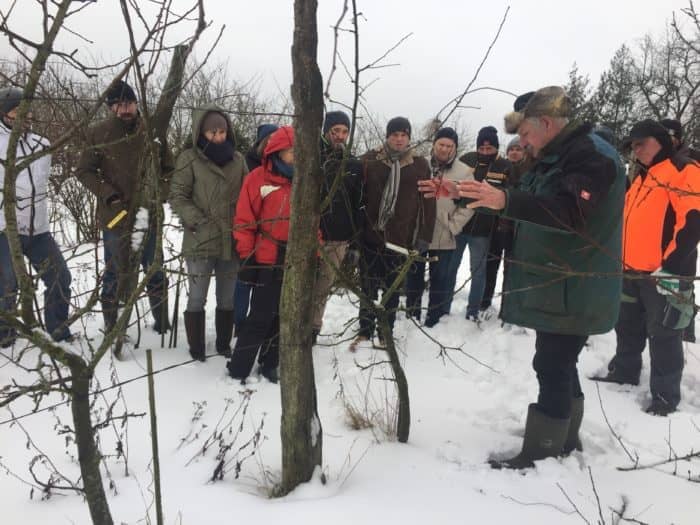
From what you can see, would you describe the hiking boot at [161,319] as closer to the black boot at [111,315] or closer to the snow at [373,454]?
the snow at [373,454]

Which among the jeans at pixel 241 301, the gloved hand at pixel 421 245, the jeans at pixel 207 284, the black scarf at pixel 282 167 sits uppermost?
the black scarf at pixel 282 167

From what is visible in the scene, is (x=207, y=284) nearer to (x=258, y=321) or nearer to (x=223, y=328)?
(x=223, y=328)

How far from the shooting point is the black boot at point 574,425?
2479 millimetres

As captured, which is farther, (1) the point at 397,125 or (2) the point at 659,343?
(1) the point at 397,125

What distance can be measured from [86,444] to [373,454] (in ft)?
4.70

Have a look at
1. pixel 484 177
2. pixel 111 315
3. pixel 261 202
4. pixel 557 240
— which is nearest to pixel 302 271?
pixel 111 315

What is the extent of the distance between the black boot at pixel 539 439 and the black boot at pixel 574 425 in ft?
0.58

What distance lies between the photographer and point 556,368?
2.23m

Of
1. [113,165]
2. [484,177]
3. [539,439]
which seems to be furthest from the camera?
[484,177]

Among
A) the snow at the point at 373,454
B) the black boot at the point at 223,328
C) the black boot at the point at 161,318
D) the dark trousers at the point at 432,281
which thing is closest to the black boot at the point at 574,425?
the snow at the point at 373,454

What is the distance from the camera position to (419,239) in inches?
166

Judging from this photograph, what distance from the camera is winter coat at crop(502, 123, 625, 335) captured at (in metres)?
1.84

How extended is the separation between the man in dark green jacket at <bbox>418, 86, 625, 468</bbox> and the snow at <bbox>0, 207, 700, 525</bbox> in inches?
11.4

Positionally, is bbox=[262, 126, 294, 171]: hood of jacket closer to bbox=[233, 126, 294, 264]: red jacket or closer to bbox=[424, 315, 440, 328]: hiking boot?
bbox=[233, 126, 294, 264]: red jacket
